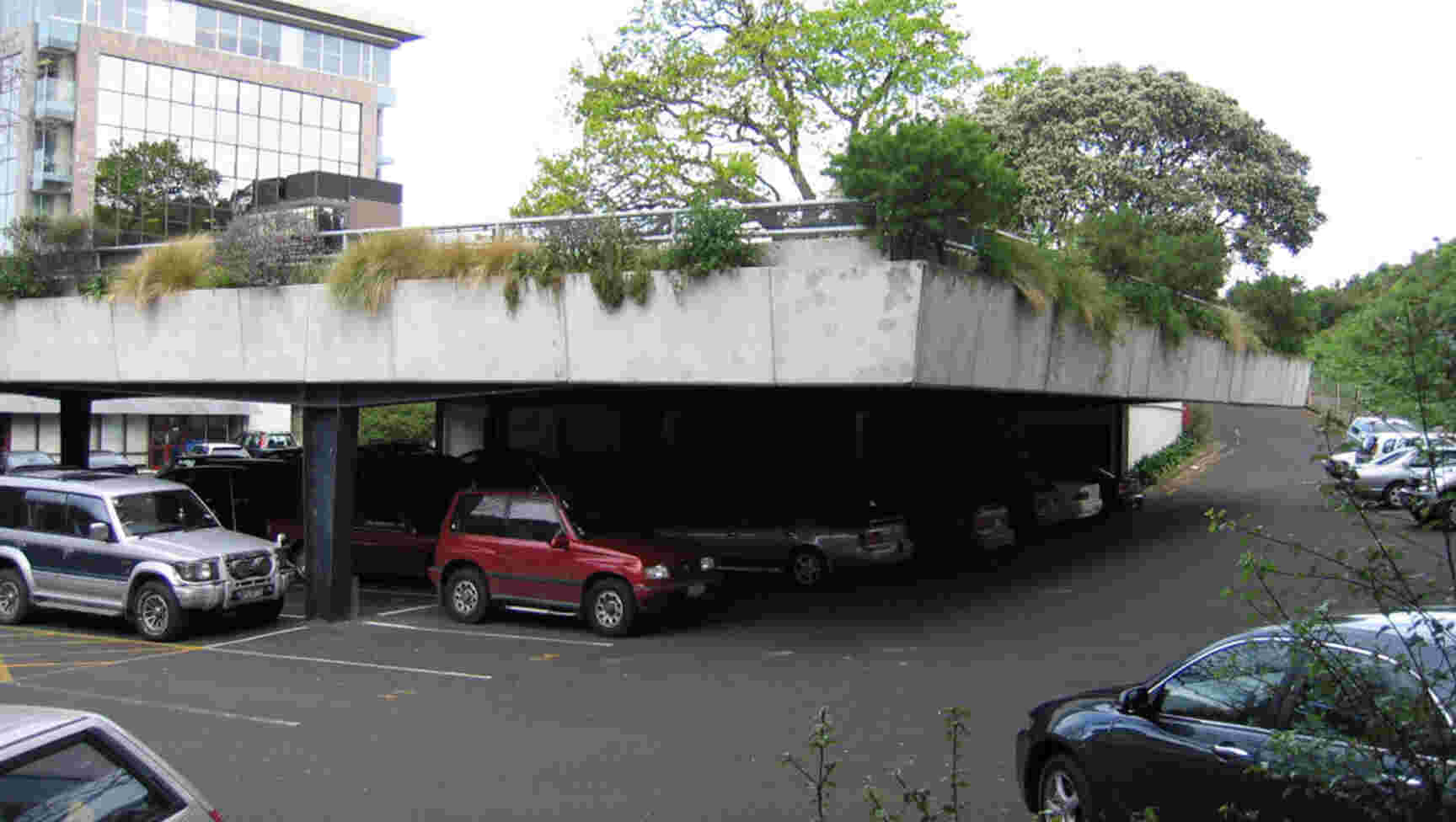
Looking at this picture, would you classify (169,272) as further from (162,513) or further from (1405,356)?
(1405,356)

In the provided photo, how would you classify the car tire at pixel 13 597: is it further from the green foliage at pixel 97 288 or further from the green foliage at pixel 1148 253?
the green foliage at pixel 1148 253

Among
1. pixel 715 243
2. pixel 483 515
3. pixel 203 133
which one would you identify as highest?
pixel 203 133

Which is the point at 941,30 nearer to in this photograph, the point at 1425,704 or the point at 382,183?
the point at 382,183

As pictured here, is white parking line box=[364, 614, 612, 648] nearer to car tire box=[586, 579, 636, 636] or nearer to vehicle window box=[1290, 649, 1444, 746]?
car tire box=[586, 579, 636, 636]

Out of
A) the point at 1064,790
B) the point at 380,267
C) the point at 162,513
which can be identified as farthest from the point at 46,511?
the point at 1064,790

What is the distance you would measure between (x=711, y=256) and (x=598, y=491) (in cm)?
619

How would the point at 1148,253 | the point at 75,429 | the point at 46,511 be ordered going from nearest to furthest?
the point at 46,511, the point at 1148,253, the point at 75,429

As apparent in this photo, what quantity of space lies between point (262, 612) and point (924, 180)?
1062 cm

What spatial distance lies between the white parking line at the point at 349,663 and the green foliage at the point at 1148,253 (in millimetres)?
11139

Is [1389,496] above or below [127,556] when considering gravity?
above

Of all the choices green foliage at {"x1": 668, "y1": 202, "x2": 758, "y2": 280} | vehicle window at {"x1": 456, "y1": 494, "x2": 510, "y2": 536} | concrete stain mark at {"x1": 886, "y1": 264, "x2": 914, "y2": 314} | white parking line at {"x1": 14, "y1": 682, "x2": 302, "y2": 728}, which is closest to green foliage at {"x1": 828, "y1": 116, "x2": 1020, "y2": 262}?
concrete stain mark at {"x1": 886, "y1": 264, "x2": 914, "y2": 314}

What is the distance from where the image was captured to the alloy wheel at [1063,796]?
6.71 m

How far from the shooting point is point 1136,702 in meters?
6.37

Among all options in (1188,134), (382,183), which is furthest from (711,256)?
(1188,134)
